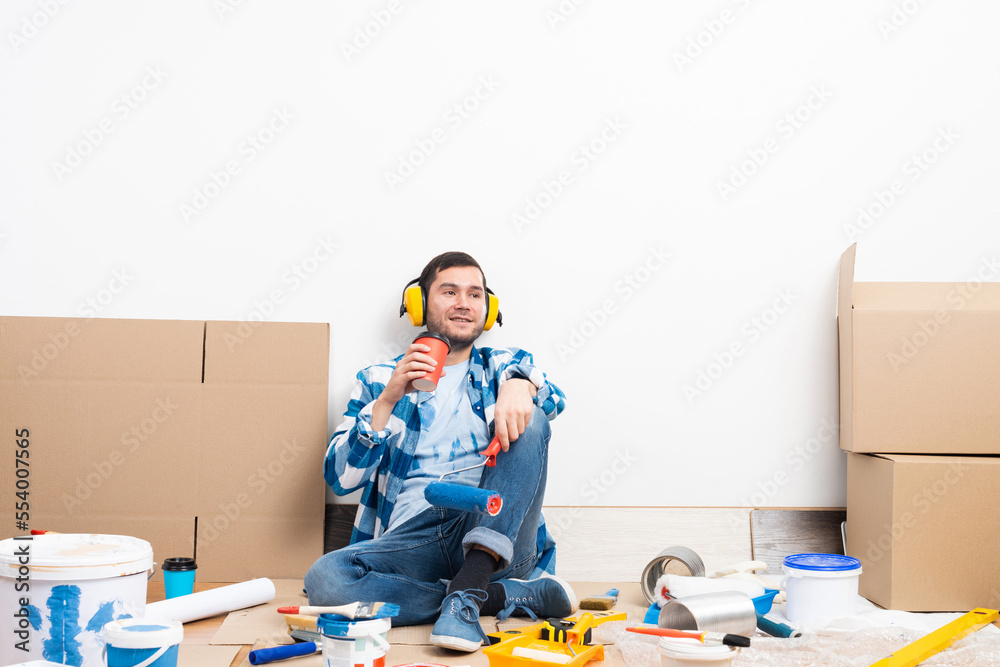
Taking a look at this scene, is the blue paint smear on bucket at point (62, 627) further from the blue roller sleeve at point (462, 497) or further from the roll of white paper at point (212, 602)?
the blue roller sleeve at point (462, 497)

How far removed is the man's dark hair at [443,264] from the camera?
207 centimetres

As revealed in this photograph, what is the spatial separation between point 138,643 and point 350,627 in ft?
0.91

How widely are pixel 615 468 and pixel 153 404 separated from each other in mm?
1298

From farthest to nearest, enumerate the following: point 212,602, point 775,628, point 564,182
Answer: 1. point 564,182
2. point 212,602
3. point 775,628

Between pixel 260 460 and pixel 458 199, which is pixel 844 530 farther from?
pixel 260 460

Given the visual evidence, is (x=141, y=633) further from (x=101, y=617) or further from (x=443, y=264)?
(x=443, y=264)

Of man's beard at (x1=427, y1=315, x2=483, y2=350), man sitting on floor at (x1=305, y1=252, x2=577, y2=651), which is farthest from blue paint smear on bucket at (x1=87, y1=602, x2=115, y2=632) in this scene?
man's beard at (x1=427, y1=315, x2=483, y2=350)

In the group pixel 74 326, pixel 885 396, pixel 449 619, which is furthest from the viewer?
pixel 74 326

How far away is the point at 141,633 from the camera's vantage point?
3.22 feet

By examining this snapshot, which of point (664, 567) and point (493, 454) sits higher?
point (493, 454)

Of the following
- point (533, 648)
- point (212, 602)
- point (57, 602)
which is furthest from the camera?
point (212, 602)

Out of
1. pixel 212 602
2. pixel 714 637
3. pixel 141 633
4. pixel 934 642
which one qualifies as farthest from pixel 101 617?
pixel 934 642

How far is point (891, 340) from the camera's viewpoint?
6.57ft

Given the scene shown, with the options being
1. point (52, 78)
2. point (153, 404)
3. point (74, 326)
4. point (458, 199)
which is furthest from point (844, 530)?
point (52, 78)
